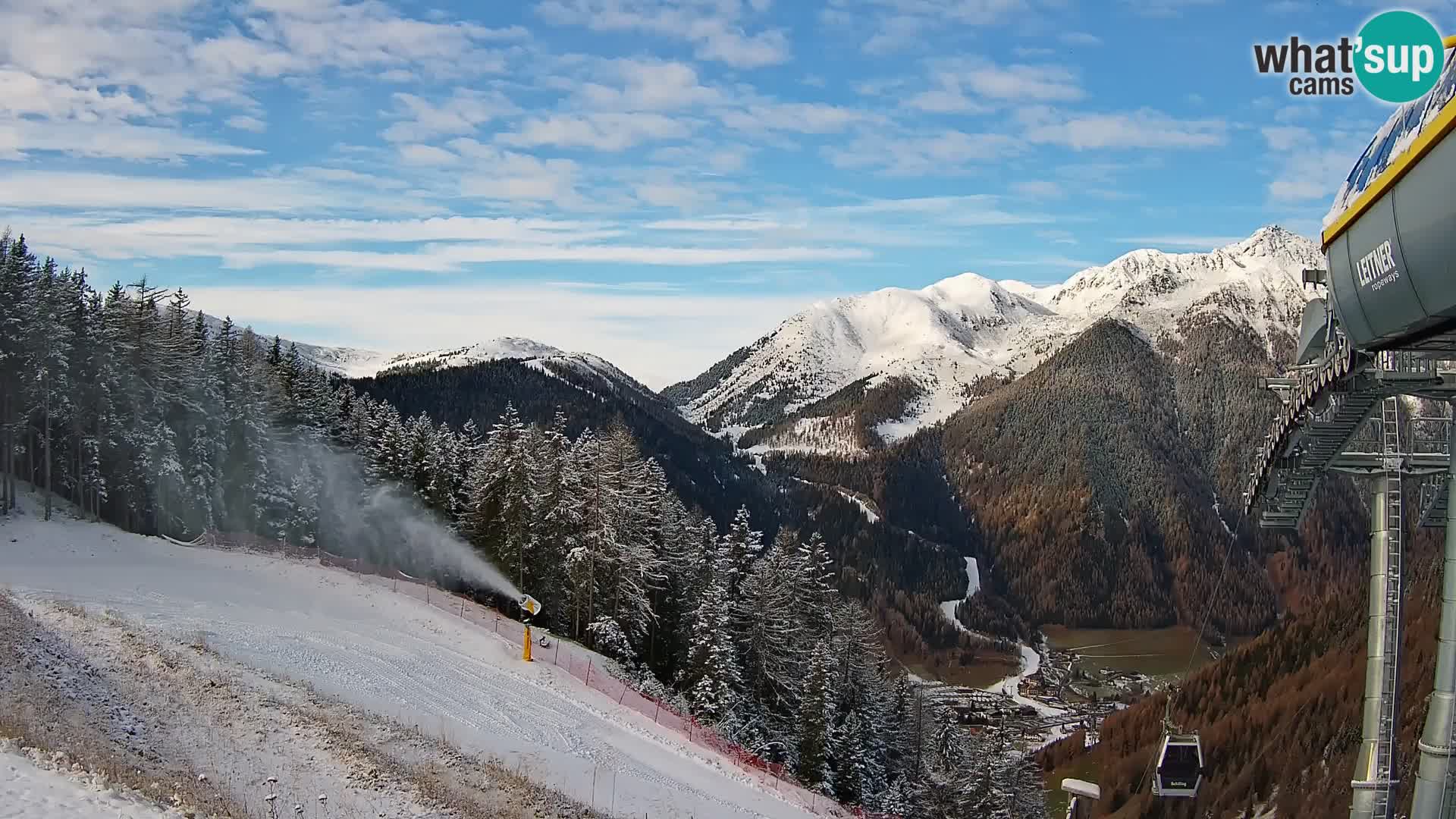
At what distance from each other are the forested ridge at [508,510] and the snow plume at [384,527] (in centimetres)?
18

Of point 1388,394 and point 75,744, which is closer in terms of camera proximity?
point 75,744

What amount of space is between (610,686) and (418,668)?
327 inches

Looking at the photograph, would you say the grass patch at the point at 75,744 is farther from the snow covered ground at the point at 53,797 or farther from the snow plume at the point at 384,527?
the snow plume at the point at 384,527

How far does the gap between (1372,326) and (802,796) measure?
23.5 meters

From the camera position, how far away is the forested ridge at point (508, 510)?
145ft

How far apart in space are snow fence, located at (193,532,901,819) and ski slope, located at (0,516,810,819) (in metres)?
1.37

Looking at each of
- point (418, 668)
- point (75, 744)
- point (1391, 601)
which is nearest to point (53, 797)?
point (75, 744)

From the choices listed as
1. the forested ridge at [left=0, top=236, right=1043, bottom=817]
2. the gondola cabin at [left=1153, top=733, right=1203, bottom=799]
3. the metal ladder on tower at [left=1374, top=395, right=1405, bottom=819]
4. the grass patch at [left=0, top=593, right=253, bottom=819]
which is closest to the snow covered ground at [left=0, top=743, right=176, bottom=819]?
the grass patch at [left=0, top=593, right=253, bottom=819]

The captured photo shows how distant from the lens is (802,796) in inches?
1192

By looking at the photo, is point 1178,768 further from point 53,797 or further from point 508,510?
point 508,510

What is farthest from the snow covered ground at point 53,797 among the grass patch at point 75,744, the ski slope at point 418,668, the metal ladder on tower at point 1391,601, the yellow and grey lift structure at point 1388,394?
the metal ladder on tower at point 1391,601

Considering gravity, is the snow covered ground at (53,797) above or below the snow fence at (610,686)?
above

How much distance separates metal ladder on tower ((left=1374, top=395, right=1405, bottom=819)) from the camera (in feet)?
56.7

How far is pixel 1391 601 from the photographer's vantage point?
1769 centimetres
